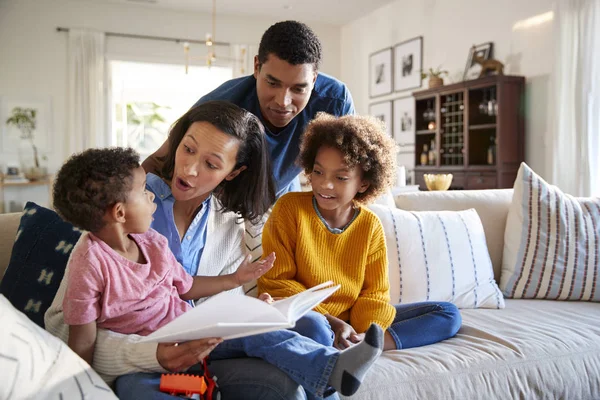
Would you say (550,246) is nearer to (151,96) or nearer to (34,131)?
(34,131)

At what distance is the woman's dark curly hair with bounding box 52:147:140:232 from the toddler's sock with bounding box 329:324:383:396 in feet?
1.96

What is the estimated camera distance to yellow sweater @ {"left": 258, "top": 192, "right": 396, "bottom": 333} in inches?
65.2

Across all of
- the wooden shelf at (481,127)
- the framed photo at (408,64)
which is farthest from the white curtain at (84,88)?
the wooden shelf at (481,127)

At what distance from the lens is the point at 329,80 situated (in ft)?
7.22

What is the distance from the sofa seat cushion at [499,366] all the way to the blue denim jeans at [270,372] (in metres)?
0.26

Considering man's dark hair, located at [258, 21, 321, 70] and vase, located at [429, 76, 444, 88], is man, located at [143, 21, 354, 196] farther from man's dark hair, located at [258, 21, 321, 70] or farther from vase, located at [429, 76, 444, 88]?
vase, located at [429, 76, 444, 88]

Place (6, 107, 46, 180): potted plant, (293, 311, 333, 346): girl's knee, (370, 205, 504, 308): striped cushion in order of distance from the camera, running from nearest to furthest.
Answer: (293, 311, 333, 346): girl's knee → (370, 205, 504, 308): striped cushion → (6, 107, 46, 180): potted plant

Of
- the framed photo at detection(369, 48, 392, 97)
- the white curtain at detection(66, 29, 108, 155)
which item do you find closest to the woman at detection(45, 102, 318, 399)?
the framed photo at detection(369, 48, 392, 97)

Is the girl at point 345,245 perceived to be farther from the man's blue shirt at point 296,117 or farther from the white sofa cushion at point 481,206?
the white sofa cushion at point 481,206

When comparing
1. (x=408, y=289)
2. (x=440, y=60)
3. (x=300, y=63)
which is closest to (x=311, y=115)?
(x=300, y=63)

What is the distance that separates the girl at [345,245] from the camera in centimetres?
166

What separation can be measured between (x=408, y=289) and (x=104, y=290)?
1.17m

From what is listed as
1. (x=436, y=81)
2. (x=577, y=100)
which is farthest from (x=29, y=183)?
(x=577, y=100)

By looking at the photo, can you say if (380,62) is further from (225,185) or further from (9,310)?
(9,310)
